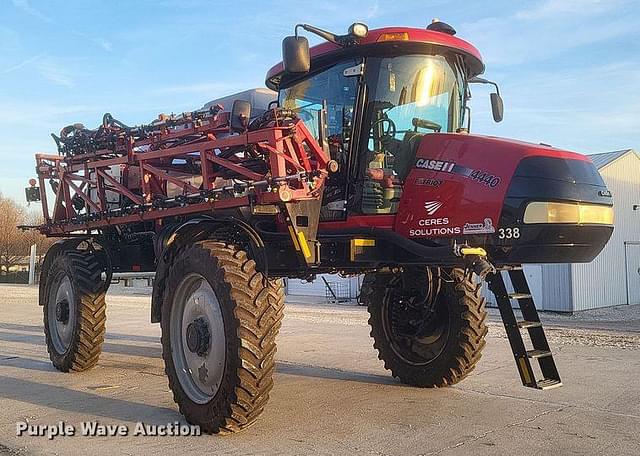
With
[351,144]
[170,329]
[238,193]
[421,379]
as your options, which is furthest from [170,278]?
[421,379]

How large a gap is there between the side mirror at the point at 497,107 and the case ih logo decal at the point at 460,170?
5.64 ft

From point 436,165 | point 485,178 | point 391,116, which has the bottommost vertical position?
point 485,178

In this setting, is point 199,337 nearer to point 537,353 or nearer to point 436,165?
point 436,165

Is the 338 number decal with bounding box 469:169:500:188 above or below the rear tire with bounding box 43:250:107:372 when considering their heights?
above

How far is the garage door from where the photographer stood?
79.7 feet

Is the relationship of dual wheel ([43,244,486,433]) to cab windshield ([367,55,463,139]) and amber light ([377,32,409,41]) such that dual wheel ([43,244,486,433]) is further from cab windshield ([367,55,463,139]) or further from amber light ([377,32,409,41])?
amber light ([377,32,409,41])

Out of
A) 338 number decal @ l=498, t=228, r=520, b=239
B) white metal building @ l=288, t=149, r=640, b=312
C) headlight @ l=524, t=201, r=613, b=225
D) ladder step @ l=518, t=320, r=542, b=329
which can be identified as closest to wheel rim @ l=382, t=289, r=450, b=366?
ladder step @ l=518, t=320, r=542, b=329

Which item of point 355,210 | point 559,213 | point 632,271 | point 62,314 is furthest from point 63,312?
point 632,271

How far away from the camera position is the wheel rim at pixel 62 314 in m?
8.17

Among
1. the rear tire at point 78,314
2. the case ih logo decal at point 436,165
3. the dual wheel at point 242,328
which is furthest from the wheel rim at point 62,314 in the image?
the case ih logo decal at point 436,165

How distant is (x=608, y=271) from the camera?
23109 mm

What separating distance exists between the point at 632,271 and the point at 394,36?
22.2 metres

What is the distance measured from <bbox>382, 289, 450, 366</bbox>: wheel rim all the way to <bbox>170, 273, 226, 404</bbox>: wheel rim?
2418mm

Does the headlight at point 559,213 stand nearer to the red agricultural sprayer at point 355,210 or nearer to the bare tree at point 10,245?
the red agricultural sprayer at point 355,210
